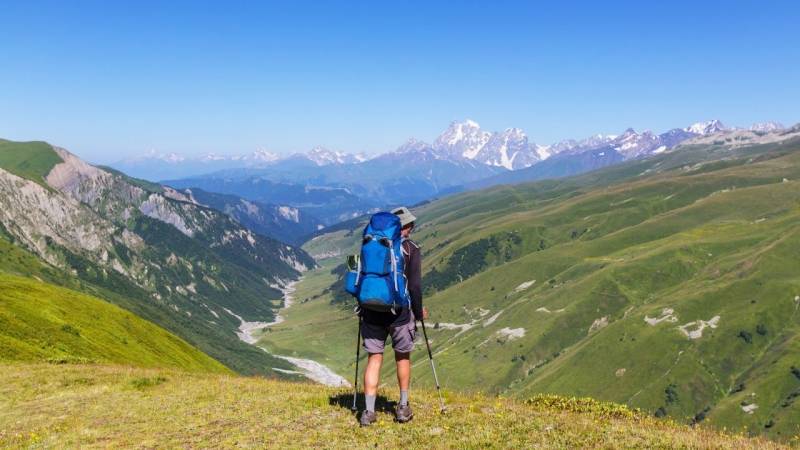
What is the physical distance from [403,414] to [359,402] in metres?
3.40

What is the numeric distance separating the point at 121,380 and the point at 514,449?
23.0m

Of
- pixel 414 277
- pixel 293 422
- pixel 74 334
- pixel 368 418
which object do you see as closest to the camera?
pixel 414 277

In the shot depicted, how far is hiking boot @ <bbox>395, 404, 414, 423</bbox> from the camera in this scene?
55.6 ft

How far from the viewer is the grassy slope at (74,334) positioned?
4595 cm

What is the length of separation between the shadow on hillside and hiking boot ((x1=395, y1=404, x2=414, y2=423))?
1.50 m

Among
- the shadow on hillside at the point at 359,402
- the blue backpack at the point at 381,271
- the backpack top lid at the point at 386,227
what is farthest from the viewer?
the shadow on hillside at the point at 359,402

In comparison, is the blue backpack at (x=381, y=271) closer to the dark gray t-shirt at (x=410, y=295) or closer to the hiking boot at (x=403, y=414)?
the dark gray t-shirt at (x=410, y=295)

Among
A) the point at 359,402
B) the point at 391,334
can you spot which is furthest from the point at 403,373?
the point at 359,402

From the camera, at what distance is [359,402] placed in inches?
784

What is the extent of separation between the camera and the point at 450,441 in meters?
14.8

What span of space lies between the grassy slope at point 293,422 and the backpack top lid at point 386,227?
5.79 m

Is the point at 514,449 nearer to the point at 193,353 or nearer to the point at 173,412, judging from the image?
the point at 173,412

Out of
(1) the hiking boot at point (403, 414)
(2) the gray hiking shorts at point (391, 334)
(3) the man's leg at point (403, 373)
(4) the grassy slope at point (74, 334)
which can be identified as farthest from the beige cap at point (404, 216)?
(4) the grassy slope at point (74, 334)

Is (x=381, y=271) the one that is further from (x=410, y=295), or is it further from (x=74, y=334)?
(x=74, y=334)
